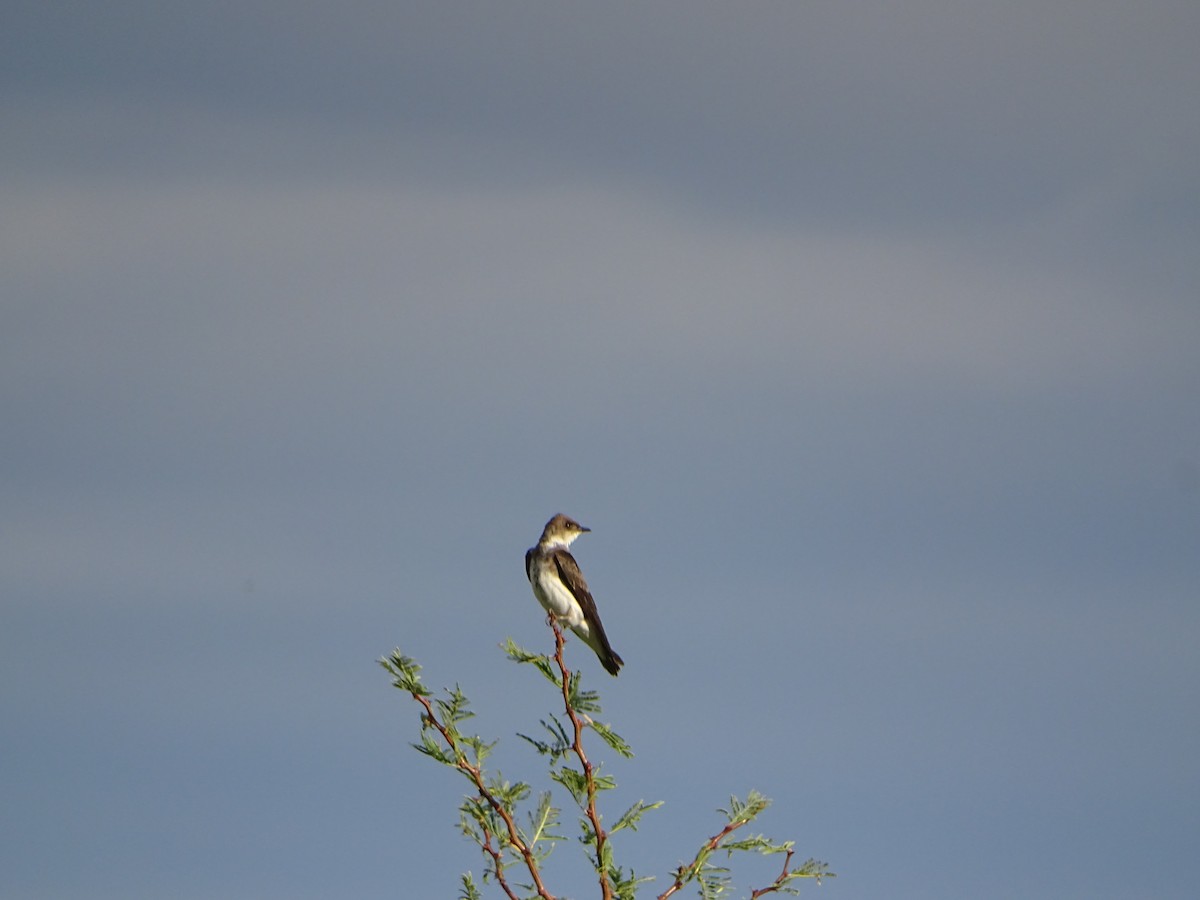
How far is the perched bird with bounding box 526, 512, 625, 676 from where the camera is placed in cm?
1833

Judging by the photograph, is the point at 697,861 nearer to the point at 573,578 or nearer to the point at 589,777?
the point at 589,777

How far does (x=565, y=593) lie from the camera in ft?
A: 61.3

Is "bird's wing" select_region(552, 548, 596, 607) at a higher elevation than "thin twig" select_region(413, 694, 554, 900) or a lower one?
higher

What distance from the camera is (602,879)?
8.89 m

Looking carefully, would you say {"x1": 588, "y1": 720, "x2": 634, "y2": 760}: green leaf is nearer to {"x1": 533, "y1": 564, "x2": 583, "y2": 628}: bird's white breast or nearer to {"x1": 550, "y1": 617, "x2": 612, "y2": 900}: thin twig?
{"x1": 550, "y1": 617, "x2": 612, "y2": 900}: thin twig

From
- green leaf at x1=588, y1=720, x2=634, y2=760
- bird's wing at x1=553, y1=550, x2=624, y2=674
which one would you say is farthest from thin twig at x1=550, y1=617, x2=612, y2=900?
bird's wing at x1=553, y1=550, x2=624, y2=674

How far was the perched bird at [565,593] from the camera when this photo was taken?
18.3 m

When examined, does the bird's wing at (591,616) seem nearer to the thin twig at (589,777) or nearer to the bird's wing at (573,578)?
the bird's wing at (573,578)

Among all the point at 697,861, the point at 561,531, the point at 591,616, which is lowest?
the point at 697,861

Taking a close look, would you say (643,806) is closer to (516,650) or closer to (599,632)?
(516,650)

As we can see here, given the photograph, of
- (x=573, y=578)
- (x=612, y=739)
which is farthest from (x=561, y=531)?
(x=612, y=739)

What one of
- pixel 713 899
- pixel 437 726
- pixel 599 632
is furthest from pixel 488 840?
pixel 599 632

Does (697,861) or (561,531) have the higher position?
(561,531)

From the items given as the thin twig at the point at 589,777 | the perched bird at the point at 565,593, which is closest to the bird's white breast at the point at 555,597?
the perched bird at the point at 565,593
